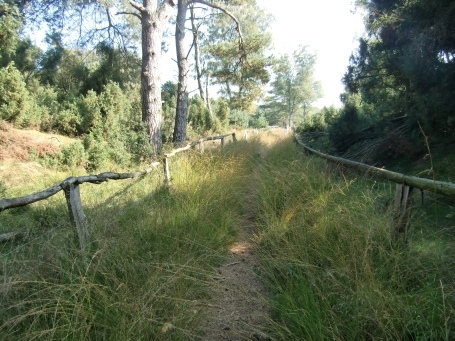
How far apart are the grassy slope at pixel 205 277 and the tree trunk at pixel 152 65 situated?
499cm

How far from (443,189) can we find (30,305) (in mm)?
2811

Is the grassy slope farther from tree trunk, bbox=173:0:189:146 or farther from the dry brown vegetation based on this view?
tree trunk, bbox=173:0:189:146

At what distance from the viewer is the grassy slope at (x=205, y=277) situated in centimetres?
171

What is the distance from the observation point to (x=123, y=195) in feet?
13.4

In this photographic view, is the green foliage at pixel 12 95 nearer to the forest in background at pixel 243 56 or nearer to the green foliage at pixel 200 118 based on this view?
the forest in background at pixel 243 56

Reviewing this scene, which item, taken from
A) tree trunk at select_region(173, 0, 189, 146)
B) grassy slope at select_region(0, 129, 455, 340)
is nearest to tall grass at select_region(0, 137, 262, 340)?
grassy slope at select_region(0, 129, 455, 340)

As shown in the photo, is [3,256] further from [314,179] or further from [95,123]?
[95,123]

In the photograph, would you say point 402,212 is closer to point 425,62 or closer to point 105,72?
point 425,62

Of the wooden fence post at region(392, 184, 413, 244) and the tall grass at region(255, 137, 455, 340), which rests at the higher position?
the wooden fence post at region(392, 184, 413, 244)

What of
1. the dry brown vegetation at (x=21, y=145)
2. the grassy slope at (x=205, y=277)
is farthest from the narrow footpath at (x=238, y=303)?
the dry brown vegetation at (x=21, y=145)

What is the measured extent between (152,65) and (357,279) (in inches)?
305

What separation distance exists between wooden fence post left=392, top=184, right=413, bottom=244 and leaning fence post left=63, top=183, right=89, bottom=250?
255 cm

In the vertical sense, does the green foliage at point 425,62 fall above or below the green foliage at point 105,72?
below

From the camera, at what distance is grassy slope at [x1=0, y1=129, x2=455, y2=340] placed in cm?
171
